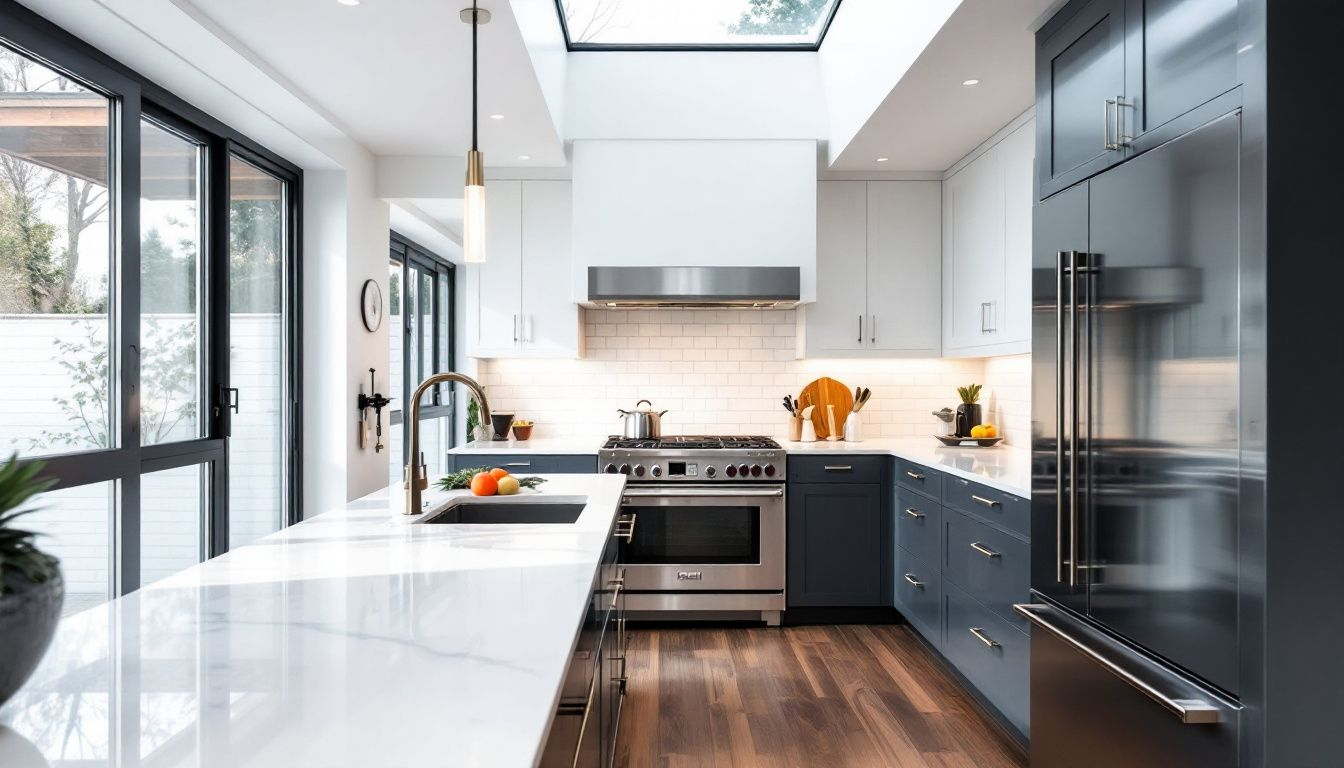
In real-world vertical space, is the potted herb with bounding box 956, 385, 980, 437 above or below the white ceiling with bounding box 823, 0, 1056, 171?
below

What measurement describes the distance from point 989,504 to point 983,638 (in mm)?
500

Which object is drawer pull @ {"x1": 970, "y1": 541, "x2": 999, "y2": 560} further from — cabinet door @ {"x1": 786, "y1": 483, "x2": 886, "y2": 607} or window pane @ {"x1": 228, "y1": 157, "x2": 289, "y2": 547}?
window pane @ {"x1": 228, "y1": 157, "x2": 289, "y2": 547}

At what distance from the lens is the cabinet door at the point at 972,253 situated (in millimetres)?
3672

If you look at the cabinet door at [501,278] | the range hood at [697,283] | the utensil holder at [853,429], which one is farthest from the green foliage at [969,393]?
the cabinet door at [501,278]

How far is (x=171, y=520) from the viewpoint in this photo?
2.94 m

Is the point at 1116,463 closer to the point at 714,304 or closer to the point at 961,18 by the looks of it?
the point at 961,18

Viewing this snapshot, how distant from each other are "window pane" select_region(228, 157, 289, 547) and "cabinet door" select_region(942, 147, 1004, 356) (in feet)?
10.9

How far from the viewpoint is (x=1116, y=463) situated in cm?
196

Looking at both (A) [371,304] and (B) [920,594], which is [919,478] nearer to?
(B) [920,594]

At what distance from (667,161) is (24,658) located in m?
3.76

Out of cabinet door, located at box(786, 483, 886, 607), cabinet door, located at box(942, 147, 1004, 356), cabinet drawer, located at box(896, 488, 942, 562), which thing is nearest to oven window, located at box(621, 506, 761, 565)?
cabinet door, located at box(786, 483, 886, 607)

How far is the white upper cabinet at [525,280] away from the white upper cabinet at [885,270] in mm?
1408

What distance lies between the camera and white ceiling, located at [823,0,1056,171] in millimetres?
2518

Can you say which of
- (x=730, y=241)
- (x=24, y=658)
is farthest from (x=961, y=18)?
(x=24, y=658)
